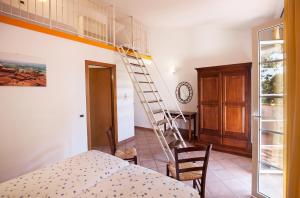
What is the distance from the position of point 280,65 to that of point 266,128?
2.62ft

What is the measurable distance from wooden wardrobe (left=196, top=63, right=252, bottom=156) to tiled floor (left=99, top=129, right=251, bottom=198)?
1.04 ft

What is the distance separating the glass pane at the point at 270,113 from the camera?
200 cm

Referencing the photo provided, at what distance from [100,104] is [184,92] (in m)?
2.55

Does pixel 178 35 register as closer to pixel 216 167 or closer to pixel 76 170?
pixel 216 167

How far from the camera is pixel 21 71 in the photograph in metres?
2.35

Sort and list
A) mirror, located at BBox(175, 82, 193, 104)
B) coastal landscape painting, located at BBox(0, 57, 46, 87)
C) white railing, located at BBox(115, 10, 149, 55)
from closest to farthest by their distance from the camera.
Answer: coastal landscape painting, located at BBox(0, 57, 46, 87), white railing, located at BBox(115, 10, 149, 55), mirror, located at BBox(175, 82, 193, 104)

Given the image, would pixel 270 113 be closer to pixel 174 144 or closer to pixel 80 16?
pixel 174 144

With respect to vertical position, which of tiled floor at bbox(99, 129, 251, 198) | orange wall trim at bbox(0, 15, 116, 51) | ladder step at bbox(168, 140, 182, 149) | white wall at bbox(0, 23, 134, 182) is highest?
orange wall trim at bbox(0, 15, 116, 51)

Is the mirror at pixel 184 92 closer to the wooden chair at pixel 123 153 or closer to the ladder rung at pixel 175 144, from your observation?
the ladder rung at pixel 175 144

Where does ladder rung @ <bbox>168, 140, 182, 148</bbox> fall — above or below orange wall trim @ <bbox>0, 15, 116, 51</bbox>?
below

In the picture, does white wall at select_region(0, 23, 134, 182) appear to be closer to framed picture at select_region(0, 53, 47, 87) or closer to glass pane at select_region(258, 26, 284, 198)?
framed picture at select_region(0, 53, 47, 87)

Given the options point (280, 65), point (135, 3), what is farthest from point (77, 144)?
point (280, 65)

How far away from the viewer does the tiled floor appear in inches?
94.0

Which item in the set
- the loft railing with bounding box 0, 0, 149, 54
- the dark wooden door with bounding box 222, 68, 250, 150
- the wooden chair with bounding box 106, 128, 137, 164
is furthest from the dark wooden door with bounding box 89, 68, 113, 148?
the dark wooden door with bounding box 222, 68, 250, 150
